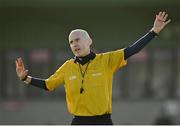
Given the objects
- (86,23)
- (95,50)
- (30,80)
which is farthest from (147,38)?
(86,23)

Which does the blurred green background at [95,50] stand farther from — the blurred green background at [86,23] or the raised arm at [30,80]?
the raised arm at [30,80]

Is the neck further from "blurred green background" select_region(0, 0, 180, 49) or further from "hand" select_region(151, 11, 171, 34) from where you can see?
Answer: "blurred green background" select_region(0, 0, 180, 49)

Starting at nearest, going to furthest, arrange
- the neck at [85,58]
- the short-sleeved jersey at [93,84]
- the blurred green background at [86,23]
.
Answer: the short-sleeved jersey at [93,84] → the neck at [85,58] → the blurred green background at [86,23]

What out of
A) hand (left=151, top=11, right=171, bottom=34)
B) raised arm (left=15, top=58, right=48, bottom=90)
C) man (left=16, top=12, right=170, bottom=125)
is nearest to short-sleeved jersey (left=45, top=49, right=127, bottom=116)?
man (left=16, top=12, right=170, bottom=125)

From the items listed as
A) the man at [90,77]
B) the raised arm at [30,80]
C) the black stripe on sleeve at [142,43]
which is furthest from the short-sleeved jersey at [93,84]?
the raised arm at [30,80]

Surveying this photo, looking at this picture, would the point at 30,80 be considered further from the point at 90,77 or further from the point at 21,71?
the point at 90,77

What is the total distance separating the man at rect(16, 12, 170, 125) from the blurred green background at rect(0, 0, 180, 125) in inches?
312

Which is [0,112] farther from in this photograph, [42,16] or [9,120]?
[42,16]

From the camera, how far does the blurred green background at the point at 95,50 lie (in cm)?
1328

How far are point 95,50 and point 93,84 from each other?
824cm

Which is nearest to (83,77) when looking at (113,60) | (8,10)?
(113,60)

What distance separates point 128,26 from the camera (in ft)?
45.2

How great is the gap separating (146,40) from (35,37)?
8.78 metres

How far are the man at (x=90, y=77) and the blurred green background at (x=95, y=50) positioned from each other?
26.0ft
